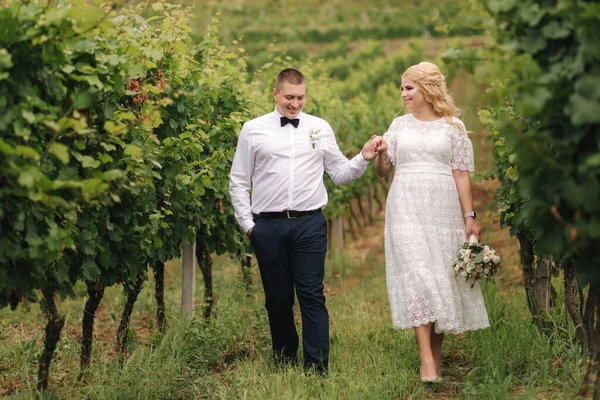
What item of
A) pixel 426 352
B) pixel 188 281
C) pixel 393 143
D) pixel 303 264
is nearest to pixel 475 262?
pixel 426 352

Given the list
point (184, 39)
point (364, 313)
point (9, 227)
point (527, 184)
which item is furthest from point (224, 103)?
point (527, 184)

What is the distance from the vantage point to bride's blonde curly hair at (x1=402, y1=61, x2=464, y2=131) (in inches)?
204

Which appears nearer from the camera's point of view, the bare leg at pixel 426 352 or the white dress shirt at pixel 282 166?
the bare leg at pixel 426 352

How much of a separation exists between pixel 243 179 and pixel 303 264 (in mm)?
710

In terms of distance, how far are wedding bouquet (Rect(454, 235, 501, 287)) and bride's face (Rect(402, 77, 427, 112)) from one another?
93cm

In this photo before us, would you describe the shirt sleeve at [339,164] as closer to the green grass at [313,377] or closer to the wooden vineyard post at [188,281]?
the green grass at [313,377]

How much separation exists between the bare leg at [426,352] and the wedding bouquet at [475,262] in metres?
0.41

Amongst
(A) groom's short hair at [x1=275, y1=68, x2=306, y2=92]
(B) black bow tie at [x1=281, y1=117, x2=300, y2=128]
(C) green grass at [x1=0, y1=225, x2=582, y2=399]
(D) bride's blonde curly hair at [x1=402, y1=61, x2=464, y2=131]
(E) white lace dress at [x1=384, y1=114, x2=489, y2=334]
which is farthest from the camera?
(B) black bow tie at [x1=281, y1=117, x2=300, y2=128]

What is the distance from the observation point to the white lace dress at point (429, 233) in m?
5.04

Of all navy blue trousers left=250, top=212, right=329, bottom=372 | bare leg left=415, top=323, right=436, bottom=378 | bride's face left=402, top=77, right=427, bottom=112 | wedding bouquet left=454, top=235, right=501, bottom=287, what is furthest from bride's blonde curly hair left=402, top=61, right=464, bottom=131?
bare leg left=415, top=323, right=436, bottom=378

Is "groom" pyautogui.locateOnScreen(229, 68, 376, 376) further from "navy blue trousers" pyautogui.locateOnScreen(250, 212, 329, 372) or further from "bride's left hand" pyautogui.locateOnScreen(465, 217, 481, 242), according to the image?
"bride's left hand" pyautogui.locateOnScreen(465, 217, 481, 242)

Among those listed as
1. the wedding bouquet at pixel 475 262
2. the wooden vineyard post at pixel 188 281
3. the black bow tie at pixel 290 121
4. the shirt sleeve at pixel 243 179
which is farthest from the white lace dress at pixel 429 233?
the wooden vineyard post at pixel 188 281

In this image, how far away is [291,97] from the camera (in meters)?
5.36

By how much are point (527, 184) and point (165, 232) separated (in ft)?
9.60
